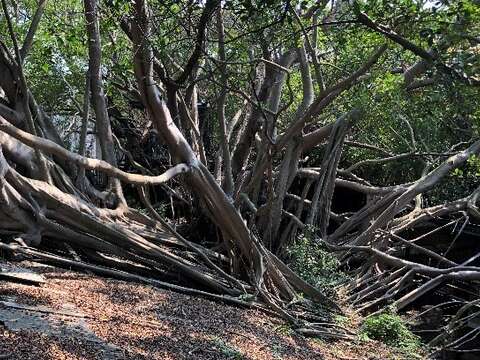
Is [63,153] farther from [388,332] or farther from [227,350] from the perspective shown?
[388,332]

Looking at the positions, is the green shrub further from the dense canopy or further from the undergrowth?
the dense canopy

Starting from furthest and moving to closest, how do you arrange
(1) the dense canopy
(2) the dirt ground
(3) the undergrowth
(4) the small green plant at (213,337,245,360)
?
(3) the undergrowth
(1) the dense canopy
(4) the small green plant at (213,337,245,360)
(2) the dirt ground

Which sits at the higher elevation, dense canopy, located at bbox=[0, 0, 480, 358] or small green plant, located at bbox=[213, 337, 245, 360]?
dense canopy, located at bbox=[0, 0, 480, 358]

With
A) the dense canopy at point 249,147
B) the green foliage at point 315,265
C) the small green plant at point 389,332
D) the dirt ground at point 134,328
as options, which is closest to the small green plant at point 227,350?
the dirt ground at point 134,328

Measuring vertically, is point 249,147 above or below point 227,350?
above

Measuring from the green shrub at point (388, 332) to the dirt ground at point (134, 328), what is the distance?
26cm

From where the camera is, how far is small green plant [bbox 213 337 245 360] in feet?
14.1

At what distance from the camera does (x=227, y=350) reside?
14.3 ft

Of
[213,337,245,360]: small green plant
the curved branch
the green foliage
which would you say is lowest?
[213,337,245,360]: small green plant

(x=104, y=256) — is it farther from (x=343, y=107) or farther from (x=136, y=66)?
(x=343, y=107)

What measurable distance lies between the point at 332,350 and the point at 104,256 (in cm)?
235

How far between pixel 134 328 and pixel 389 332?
332 centimetres

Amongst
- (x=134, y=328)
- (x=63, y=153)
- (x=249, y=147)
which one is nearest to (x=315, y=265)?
(x=249, y=147)

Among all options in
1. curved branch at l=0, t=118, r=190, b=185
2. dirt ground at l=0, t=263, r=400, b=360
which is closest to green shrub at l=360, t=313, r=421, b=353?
dirt ground at l=0, t=263, r=400, b=360
